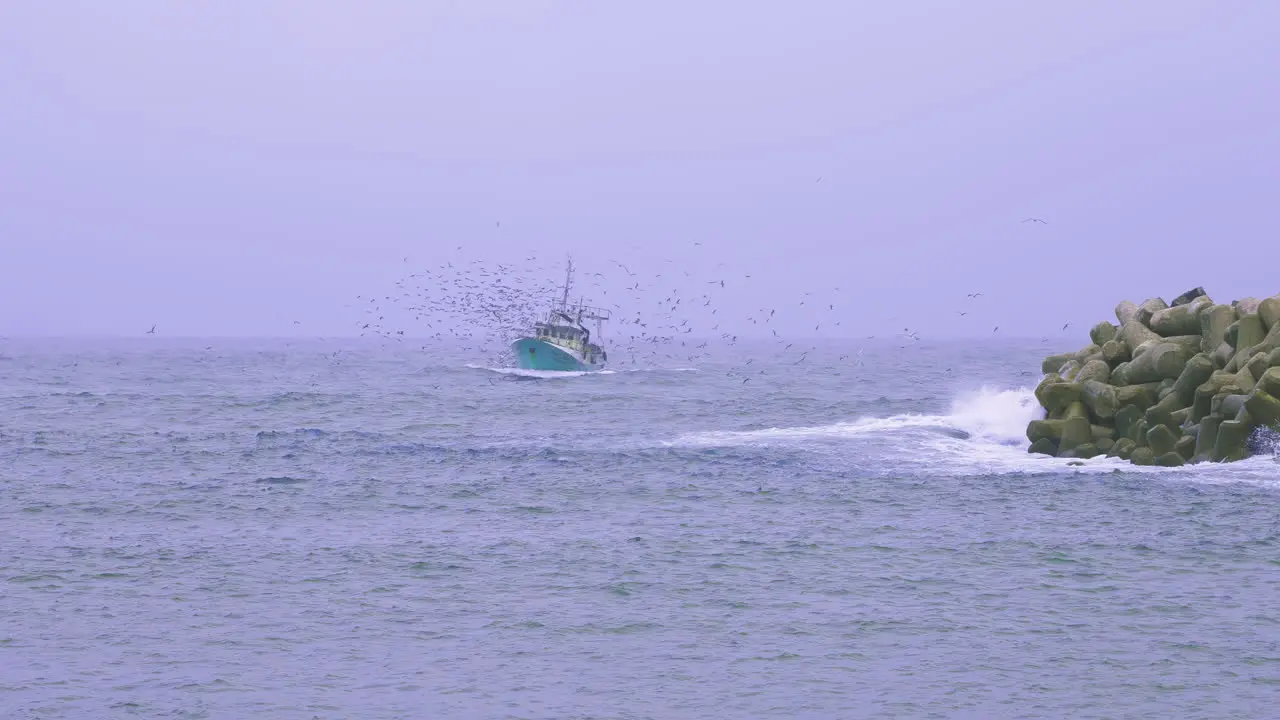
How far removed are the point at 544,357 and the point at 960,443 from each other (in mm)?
49673

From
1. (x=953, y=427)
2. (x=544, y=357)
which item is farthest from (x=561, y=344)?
(x=953, y=427)

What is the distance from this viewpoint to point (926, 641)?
16.1m

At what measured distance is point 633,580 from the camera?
19.8m

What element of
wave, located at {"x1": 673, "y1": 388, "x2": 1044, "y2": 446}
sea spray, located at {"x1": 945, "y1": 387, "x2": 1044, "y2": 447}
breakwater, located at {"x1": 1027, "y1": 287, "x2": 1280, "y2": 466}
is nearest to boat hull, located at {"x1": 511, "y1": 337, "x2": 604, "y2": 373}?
wave, located at {"x1": 673, "y1": 388, "x2": 1044, "y2": 446}

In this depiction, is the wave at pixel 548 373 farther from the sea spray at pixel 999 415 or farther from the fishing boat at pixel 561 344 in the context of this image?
the sea spray at pixel 999 415

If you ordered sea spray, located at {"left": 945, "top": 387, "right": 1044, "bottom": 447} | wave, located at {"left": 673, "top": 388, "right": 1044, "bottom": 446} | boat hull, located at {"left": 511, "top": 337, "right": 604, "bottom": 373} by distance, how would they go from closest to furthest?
sea spray, located at {"left": 945, "top": 387, "right": 1044, "bottom": 447} → wave, located at {"left": 673, "top": 388, "right": 1044, "bottom": 446} → boat hull, located at {"left": 511, "top": 337, "right": 604, "bottom": 373}

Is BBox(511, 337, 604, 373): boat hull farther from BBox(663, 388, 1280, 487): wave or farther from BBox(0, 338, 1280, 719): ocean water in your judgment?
BBox(0, 338, 1280, 719): ocean water

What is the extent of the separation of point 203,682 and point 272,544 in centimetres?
850

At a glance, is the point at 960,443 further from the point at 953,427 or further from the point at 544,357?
the point at 544,357

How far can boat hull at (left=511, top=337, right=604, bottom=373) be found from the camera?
85938 millimetres

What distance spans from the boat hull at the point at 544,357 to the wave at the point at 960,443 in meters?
38.7

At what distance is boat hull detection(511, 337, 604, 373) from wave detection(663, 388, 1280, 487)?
38.7m

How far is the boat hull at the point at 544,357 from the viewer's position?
8594 centimetres

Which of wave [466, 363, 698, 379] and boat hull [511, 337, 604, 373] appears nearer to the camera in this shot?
boat hull [511, 337, 604, 373]
